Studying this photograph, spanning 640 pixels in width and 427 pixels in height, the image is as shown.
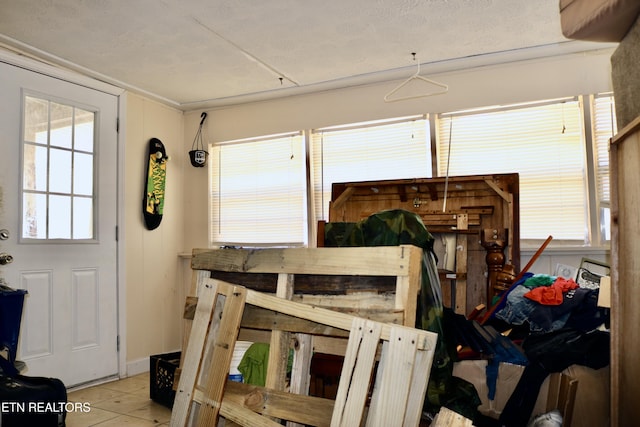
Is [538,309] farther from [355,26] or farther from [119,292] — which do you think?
[119,292]

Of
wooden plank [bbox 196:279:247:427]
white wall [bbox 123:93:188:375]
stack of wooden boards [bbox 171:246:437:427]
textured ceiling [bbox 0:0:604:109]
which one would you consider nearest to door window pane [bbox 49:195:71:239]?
white wall [bbox 123:93:188:375]

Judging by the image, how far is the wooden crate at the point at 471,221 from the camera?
11.5 ft

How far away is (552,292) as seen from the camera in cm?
285

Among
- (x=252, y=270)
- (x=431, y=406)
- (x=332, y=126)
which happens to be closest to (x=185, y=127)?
(x=332, y=126)

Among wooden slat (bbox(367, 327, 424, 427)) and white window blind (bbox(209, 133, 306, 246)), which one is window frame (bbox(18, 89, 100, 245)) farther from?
wooden slat (bbox(367, 327, 424, 427))

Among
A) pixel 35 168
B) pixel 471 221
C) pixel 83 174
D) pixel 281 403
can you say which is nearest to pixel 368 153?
pixel 471 221

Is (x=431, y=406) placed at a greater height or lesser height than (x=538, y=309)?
lesser

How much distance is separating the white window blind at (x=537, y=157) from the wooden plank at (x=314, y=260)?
2386mm

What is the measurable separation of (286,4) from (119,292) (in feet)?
8.68

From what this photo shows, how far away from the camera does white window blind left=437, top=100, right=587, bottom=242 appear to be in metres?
3.63

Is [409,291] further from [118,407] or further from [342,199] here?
[118,407]

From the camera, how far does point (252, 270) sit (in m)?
1.97

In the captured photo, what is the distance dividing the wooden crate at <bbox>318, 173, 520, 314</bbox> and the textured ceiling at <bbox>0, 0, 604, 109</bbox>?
95 cm

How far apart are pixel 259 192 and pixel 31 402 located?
267 centimetres
